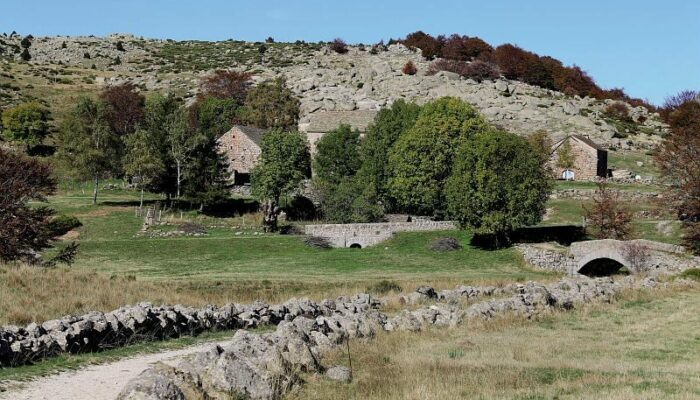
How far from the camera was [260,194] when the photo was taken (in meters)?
74.0

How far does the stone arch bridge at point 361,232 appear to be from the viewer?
218 ft

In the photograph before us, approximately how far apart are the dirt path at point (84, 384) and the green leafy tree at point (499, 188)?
44.6 metres

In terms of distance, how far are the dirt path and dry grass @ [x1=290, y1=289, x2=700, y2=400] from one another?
358cm

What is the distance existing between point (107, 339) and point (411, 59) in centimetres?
16773

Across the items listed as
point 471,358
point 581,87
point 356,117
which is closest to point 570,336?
point 471,358

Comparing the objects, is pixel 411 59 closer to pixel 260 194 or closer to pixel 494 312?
pixel 260 194

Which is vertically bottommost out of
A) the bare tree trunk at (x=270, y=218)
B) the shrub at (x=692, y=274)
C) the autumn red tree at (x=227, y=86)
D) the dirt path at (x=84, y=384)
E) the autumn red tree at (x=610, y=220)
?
the dirt path at (x=84, y=384)

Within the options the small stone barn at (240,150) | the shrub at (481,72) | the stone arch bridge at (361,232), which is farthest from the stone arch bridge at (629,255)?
the shrub at (481,72)

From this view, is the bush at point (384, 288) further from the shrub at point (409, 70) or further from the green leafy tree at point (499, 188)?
the shrub at point (409, 70)

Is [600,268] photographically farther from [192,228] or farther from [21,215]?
[21,215]

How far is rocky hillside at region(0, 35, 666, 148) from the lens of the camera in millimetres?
128125

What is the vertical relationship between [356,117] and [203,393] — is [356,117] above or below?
above

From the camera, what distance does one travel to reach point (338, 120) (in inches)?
3937

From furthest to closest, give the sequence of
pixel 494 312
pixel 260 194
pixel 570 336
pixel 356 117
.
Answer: pixel 356 117 < pixel 260 194 < pixel 494 312 < pixel 570 336
